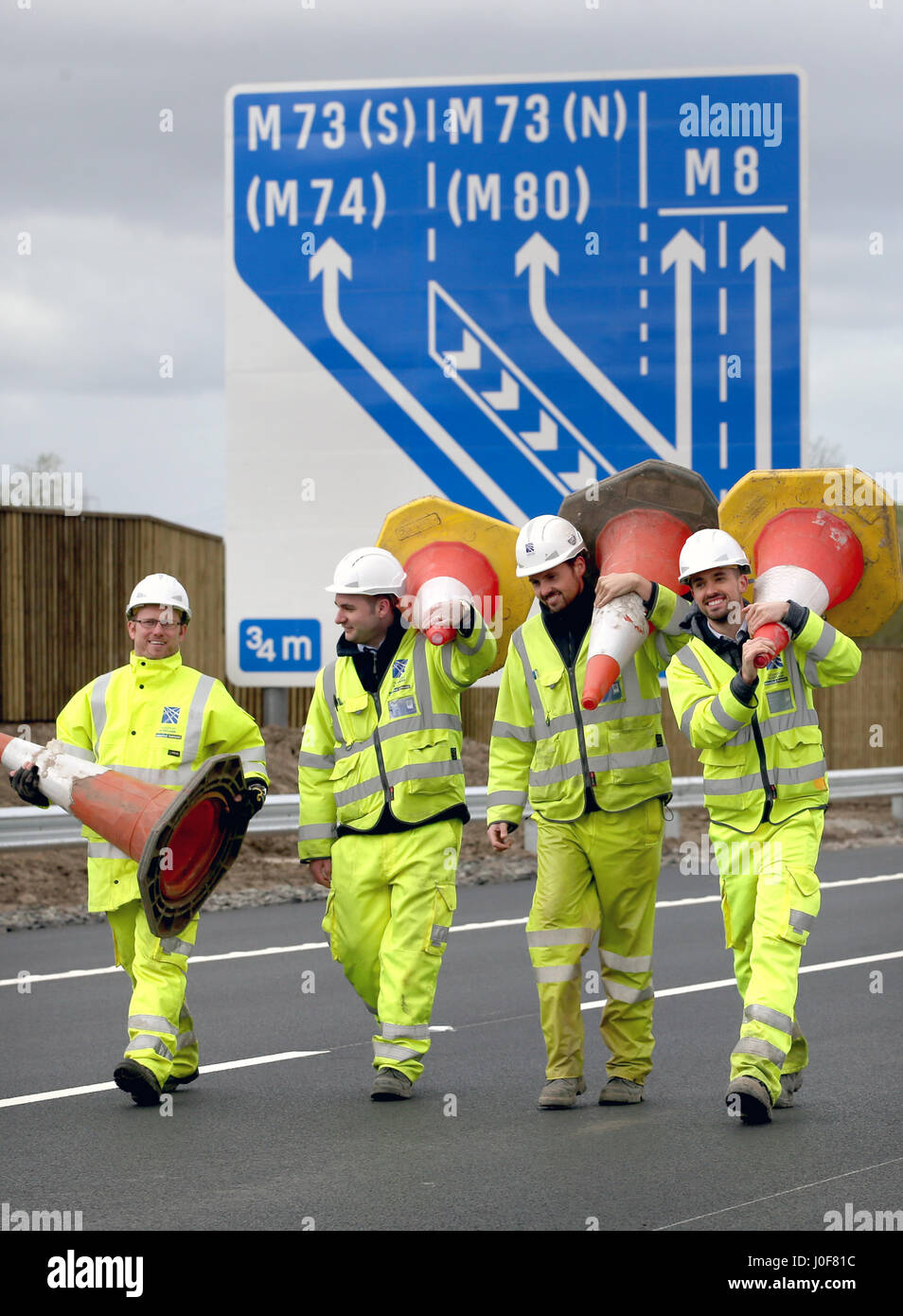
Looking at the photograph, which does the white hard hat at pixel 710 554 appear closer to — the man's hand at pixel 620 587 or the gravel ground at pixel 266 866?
the man's hand at pixel 620 587

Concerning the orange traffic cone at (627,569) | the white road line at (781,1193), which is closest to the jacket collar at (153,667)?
the orange traffic cone at (627,569)

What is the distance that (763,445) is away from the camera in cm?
1538

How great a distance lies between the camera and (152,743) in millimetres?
8148

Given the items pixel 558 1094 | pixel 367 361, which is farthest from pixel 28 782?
pixel 367 361

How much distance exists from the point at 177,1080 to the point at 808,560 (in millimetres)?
3289

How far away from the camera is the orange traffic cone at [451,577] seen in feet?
27.0

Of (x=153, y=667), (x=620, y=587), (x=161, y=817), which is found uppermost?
(x=620, y=587)

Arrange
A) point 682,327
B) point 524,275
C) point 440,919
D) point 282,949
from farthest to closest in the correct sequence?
1. point 524,275
2. point 682,327
3. point 282,949
4. point 440,919

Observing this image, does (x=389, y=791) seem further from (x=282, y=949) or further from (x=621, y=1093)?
(x=282, y=949)

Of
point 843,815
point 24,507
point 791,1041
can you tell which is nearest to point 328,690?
point 791,1041

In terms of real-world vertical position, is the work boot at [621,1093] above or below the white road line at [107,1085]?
above

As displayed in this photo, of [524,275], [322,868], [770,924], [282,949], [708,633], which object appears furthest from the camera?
[524,275]

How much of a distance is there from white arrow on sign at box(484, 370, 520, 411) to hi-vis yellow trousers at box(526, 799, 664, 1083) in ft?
26.9

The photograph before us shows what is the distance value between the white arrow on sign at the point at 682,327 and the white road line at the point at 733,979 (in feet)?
16.6
